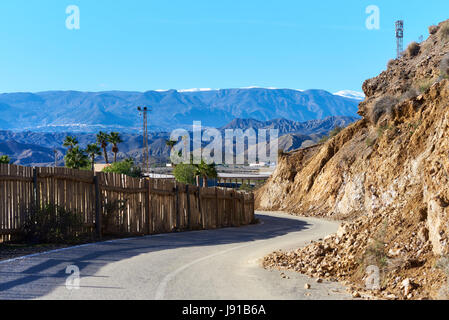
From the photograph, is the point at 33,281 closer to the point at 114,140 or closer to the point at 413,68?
the point at 413,68

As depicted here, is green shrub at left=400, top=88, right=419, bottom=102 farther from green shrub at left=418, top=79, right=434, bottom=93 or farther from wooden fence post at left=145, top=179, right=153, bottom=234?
wooden fence post at left=145, top=179, right=153, bottom=234

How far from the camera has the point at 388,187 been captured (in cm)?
3497

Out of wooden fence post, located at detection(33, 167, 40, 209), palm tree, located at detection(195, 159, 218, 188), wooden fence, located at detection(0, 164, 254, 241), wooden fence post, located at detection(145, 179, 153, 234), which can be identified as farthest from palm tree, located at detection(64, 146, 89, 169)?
wooden fence post, located at detection(33, 167, 40, 209)

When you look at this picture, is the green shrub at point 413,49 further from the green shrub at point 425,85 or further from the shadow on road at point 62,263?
the shadow on road at point 62,263

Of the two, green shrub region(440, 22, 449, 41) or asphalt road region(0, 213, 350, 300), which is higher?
green shrub region(440, 22, 449, 41)

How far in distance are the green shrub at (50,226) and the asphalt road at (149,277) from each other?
3.50 feet

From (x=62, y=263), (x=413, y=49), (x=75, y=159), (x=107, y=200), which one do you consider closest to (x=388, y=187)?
(x=413, y=49)

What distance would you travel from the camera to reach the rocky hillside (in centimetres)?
971

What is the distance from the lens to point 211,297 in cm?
829

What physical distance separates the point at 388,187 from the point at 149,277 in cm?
2737

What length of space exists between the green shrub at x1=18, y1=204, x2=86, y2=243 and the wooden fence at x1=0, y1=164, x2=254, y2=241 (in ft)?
0.64

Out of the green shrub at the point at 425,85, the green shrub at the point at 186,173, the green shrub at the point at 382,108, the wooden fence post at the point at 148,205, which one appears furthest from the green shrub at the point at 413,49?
the wooden fence post at the point at 148,205

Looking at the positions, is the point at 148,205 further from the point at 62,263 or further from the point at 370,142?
the point at 370,142

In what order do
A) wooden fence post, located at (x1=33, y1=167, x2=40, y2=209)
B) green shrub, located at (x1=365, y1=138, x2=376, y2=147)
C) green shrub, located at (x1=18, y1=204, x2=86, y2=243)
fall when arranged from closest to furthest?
1. green shrub, located at (x1=18, y1=204, x2=86, y2=243)
2. wooden fence post, located at (x1=33, y1=167, x2=40, y2=209)
3. green shrub, located at (x1=365, y1=138, x2=376, y2=147)
